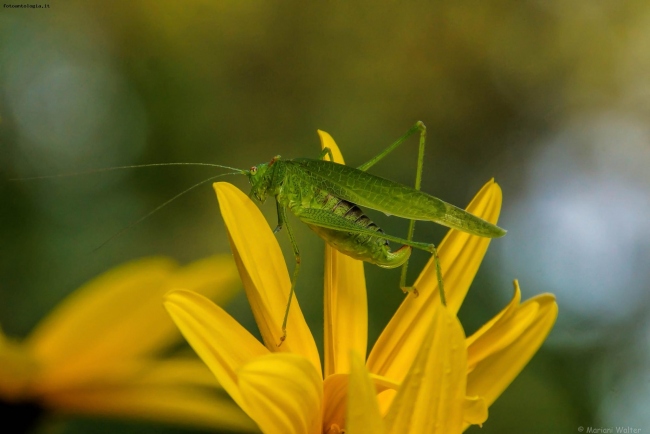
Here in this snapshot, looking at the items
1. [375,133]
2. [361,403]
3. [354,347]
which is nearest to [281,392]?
[361,403]

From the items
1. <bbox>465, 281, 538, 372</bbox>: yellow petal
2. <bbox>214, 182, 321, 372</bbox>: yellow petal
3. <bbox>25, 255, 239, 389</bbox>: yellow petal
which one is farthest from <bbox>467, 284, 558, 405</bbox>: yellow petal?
<bbox>25, 255, 239, 389</bbox>: yellow petal

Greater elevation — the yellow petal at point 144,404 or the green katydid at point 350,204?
the green katydid at point 350,204

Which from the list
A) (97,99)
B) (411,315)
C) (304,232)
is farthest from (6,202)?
(411,315)

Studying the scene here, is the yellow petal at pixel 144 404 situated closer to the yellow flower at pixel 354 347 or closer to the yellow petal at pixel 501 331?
the yellow flower at pixel 354 347

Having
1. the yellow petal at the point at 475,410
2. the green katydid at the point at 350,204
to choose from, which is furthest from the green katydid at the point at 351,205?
the yellow petal at the point at 475,410

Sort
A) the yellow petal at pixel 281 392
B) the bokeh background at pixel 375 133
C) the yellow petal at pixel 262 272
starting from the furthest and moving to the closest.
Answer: the bokeh background at pixel 375 133, the yellow petal at pixel 262 272, the yellow petal at pixel 281 392

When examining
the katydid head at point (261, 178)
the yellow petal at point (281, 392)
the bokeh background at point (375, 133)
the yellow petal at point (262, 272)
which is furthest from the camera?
the bokeh background at point (375, 133)
